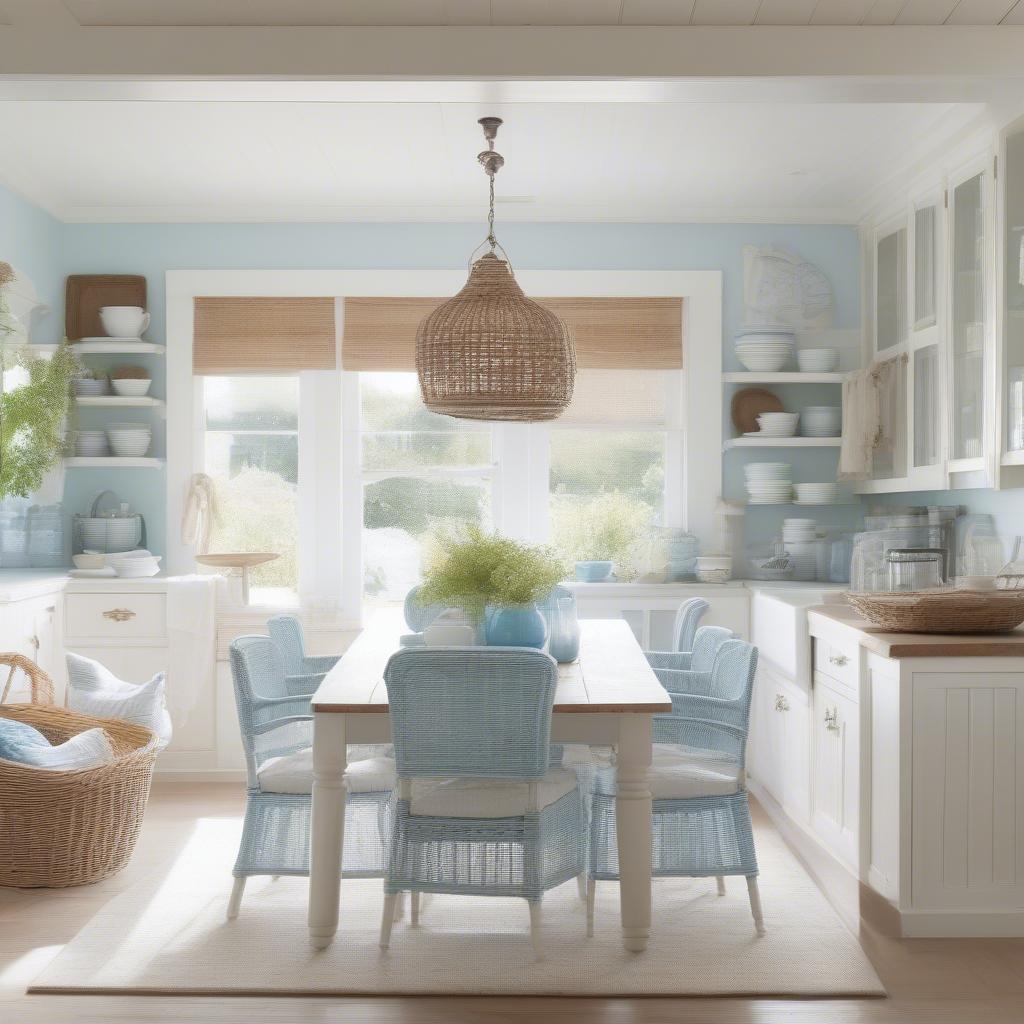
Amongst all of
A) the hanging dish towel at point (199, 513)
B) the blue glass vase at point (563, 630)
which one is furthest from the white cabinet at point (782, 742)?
the hanging dish towel at point (199, 513)

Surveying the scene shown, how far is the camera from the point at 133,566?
517cm

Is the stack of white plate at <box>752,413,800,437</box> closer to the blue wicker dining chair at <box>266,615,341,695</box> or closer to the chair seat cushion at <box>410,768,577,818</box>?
the blue wicker dining chair at <box>266,615,341,695</box>

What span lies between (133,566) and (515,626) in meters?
2.31

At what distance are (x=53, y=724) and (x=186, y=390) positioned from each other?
1837 mm

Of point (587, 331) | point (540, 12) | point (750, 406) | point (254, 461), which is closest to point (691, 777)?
point (540, 12)

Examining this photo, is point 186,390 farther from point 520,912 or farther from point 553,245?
point 520,912

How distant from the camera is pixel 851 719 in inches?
143

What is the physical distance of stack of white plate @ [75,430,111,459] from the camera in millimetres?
5320

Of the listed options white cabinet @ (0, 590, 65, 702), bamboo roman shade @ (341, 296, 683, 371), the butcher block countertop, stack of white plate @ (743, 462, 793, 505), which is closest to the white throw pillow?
white cabinet @ (0, 590, 65, 702)

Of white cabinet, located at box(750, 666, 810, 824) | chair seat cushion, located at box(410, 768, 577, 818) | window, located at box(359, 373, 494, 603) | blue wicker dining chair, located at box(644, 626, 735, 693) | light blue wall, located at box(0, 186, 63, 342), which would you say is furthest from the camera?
window, located at box(359, 373, 494, 603)

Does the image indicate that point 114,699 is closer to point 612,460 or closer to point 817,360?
point 612,460

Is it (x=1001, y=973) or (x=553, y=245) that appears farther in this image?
(x=553, y=245)

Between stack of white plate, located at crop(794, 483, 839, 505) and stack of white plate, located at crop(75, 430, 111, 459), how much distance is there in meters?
3.20

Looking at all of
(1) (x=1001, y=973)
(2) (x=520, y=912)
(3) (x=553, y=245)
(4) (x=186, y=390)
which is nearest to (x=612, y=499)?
(3) (x=553, y=245)
